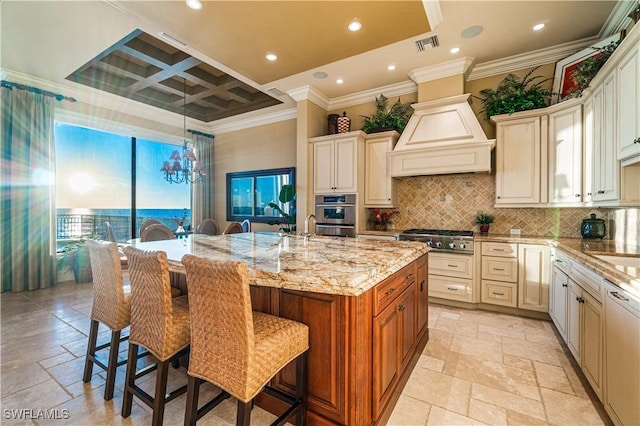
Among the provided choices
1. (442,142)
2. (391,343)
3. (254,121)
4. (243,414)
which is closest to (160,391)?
(243,414)

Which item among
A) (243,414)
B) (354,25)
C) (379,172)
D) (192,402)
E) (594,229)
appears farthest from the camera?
(379,172)

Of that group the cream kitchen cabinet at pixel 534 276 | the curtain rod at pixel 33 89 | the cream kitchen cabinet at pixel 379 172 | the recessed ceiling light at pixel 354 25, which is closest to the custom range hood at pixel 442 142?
the cream kitchen cabinet at pixel 379 172

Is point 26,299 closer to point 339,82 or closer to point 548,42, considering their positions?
point 339,82

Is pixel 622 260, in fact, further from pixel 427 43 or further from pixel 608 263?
pixel 427 43

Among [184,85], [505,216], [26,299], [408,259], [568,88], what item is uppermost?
[184,85]

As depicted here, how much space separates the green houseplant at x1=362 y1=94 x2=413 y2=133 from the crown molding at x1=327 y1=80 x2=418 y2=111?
5.0 inches

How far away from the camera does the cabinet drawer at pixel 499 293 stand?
3.30 metres

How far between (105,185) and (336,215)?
15.4ft

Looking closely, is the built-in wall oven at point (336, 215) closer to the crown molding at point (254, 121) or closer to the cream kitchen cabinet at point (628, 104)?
the crown molding at point (254, 121)

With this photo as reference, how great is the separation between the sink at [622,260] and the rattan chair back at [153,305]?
296cm

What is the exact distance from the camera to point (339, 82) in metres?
4.25

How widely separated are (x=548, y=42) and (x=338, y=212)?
3397 mm

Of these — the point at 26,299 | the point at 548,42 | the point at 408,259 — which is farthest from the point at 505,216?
the point at 26,299

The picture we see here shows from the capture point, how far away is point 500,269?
3359 mm
